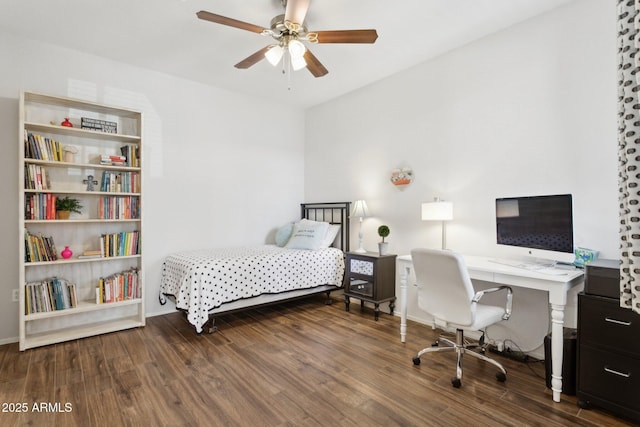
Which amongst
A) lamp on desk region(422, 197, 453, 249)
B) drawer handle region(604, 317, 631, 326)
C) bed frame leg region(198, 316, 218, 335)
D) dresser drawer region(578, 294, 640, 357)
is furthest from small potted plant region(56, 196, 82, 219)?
drawer handle region(604, 317, 631, 326)

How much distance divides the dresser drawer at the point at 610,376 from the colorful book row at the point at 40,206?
166 inches

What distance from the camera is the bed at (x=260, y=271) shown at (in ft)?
9.98

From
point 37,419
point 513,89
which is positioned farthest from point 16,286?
point 513,89

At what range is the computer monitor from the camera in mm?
2145

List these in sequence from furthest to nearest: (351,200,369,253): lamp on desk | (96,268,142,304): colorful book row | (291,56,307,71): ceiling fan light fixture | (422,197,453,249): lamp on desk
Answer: (351,200,369,253): lamp on desk, (96,268,142,304): colorful book row, (422,197,453,249): lamp on desk, (291,56,307,71): ceiling fan light fixture

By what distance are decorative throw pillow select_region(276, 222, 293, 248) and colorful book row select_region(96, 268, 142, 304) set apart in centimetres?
175

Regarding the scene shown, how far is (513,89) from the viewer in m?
2.74

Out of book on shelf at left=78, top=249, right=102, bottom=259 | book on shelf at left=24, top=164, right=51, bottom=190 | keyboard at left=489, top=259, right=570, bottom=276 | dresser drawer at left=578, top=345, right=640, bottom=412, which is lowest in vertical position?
dresser drawer at left=578, top=345, right=640, bottom=412

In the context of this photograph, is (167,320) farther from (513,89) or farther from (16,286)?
(513,89)

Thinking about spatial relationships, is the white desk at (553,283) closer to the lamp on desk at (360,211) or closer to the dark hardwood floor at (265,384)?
the dark hardwood floor at (265,384)

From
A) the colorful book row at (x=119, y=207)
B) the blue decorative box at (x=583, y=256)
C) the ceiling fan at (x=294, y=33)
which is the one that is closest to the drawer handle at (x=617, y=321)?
the blue decorative box at (x=583, y=256)

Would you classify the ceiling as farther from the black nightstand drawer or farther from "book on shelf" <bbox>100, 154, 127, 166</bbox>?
the black nightstand drawer

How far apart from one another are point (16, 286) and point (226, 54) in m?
2.93

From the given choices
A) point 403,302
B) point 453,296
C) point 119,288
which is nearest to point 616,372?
point 453,296
